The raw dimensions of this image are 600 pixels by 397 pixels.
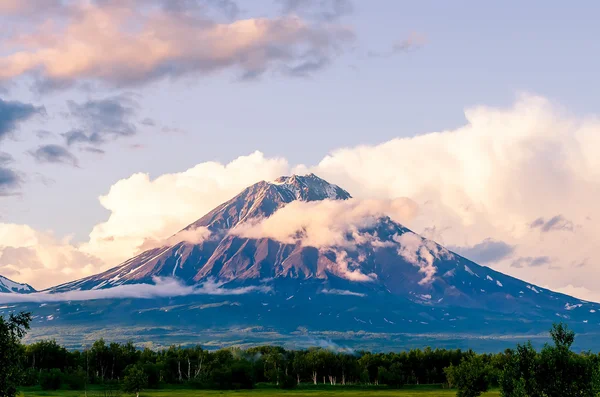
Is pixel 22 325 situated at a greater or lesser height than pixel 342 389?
greater

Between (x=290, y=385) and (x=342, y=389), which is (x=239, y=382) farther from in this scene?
(x=342, y=389)

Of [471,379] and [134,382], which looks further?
[134,382]

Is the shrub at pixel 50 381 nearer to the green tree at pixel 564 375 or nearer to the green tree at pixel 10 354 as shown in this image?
the green tree at pixel 10 354

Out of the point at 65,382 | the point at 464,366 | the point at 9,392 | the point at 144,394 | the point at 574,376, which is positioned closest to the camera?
the point at 9,392

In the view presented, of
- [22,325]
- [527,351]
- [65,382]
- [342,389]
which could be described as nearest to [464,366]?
[527,351]

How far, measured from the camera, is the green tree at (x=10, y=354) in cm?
5991

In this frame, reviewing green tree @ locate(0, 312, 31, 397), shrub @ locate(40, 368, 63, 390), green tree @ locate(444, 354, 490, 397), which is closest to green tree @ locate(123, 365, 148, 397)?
shrub @ locate(40, 368, 63, 390)

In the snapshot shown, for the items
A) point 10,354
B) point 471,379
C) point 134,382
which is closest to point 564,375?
point 471,379

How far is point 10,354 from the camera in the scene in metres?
60.7

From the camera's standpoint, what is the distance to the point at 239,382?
19125 centimetres

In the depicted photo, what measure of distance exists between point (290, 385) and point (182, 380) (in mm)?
28832

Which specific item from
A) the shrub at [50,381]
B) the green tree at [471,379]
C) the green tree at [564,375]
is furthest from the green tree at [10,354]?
the shrub at [50,381]

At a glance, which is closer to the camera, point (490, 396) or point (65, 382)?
point (490, 396)

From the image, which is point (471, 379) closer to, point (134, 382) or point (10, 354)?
point (134, 382)
